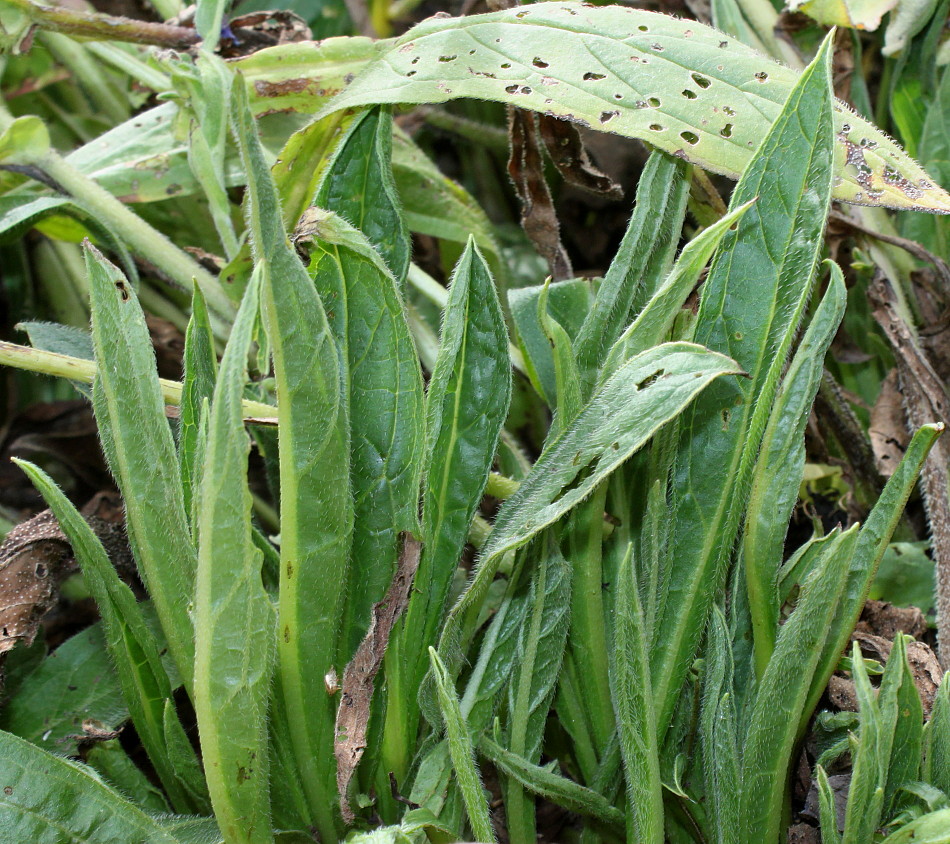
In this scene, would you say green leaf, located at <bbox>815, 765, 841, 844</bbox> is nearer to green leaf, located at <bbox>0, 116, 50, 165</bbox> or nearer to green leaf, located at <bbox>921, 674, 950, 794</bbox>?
green leaf, located at <bbox>921, 674, 950, 794</bbox>

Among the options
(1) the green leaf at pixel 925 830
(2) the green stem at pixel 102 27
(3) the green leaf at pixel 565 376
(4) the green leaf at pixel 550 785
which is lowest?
(4) the green leaf at pixel 550 785

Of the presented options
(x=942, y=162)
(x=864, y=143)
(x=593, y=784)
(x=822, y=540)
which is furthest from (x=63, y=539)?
(x=942, y=162)

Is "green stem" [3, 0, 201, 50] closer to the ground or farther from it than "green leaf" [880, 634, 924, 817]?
farther from it

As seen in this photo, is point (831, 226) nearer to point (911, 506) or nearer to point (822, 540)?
point (911, 506)

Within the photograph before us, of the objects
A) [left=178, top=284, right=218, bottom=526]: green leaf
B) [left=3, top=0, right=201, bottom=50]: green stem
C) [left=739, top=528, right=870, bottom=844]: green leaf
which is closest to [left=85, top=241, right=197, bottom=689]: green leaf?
[left=178, top=284, right=218, bottom=526]: green leaf

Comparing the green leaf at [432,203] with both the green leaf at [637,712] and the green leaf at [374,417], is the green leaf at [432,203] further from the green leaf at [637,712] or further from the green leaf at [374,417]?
the green leaf at [637,712]

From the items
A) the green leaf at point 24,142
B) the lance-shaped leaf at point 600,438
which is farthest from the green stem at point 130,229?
the lance-shaped leaf at point 600,438
